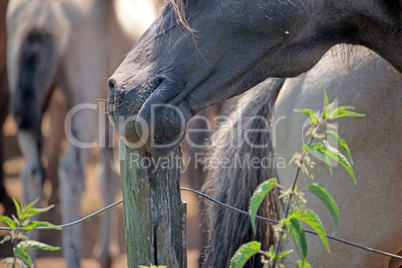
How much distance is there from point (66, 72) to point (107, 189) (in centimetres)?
113

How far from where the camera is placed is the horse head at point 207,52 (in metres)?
1.34

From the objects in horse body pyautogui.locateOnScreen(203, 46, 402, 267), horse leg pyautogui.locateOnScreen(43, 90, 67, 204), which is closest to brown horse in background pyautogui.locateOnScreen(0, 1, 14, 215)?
horse leg pyautogui.locateOnScreen(43, 90, 67, 204)

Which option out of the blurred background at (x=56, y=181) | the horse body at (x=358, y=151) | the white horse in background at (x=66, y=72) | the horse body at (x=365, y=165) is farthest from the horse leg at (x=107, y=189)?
the horse body at (x=365, y=165)

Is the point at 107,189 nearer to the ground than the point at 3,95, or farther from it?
nearer to the ground

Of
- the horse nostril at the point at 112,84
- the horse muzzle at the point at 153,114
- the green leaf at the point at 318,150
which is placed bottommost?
the green leaf at the point at 318,150

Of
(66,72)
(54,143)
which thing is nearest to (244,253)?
(66,72)

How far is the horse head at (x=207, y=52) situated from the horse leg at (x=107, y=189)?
2.92 meters

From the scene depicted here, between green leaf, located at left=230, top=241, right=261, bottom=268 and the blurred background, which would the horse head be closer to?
green leaf, located at left=230, top=241, right=261, bottom=268

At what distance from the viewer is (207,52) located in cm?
139

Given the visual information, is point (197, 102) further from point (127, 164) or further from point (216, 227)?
point (216, 227)

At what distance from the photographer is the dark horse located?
4.39 ft

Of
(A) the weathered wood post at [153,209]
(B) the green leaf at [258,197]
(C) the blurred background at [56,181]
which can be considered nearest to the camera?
(B) the green leaf at [258,197]

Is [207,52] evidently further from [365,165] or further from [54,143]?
[54,143]

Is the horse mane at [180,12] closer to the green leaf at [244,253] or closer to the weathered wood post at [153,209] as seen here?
the weathered wood post at [153,209]
